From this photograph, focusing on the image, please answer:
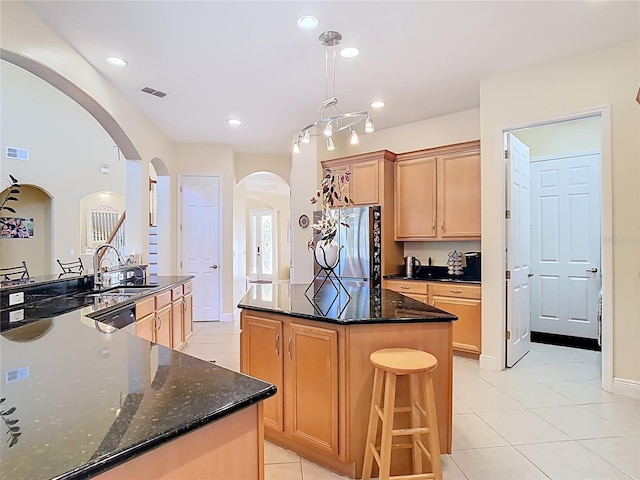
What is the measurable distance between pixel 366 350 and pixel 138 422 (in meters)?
1.35

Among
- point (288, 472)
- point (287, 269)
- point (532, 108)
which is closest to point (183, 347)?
point (288, 472)

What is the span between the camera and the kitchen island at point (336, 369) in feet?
6.39

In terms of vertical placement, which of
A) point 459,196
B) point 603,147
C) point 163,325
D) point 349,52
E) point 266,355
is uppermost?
point 349,52

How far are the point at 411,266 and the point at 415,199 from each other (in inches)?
33.0

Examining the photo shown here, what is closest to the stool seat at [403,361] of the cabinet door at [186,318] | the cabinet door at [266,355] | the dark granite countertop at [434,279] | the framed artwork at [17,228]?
the cabinet door at [266,355]

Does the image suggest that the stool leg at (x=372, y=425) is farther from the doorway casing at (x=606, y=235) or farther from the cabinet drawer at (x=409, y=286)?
the cabinet drawer at (x=409, y=286)

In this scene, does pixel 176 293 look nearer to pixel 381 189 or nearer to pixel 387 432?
pixel 381 189

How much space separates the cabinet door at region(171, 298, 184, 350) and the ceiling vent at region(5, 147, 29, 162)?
5.63 meters

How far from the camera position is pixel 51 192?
7.71m

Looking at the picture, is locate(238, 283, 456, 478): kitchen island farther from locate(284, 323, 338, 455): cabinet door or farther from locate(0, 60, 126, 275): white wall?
locate(0, 60, 126, 275): white wall

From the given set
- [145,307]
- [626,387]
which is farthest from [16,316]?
[626,387]

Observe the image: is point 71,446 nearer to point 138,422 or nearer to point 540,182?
point 138,422

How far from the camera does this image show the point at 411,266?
4625 millimetres

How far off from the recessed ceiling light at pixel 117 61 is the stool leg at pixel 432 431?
3400 millimetres
